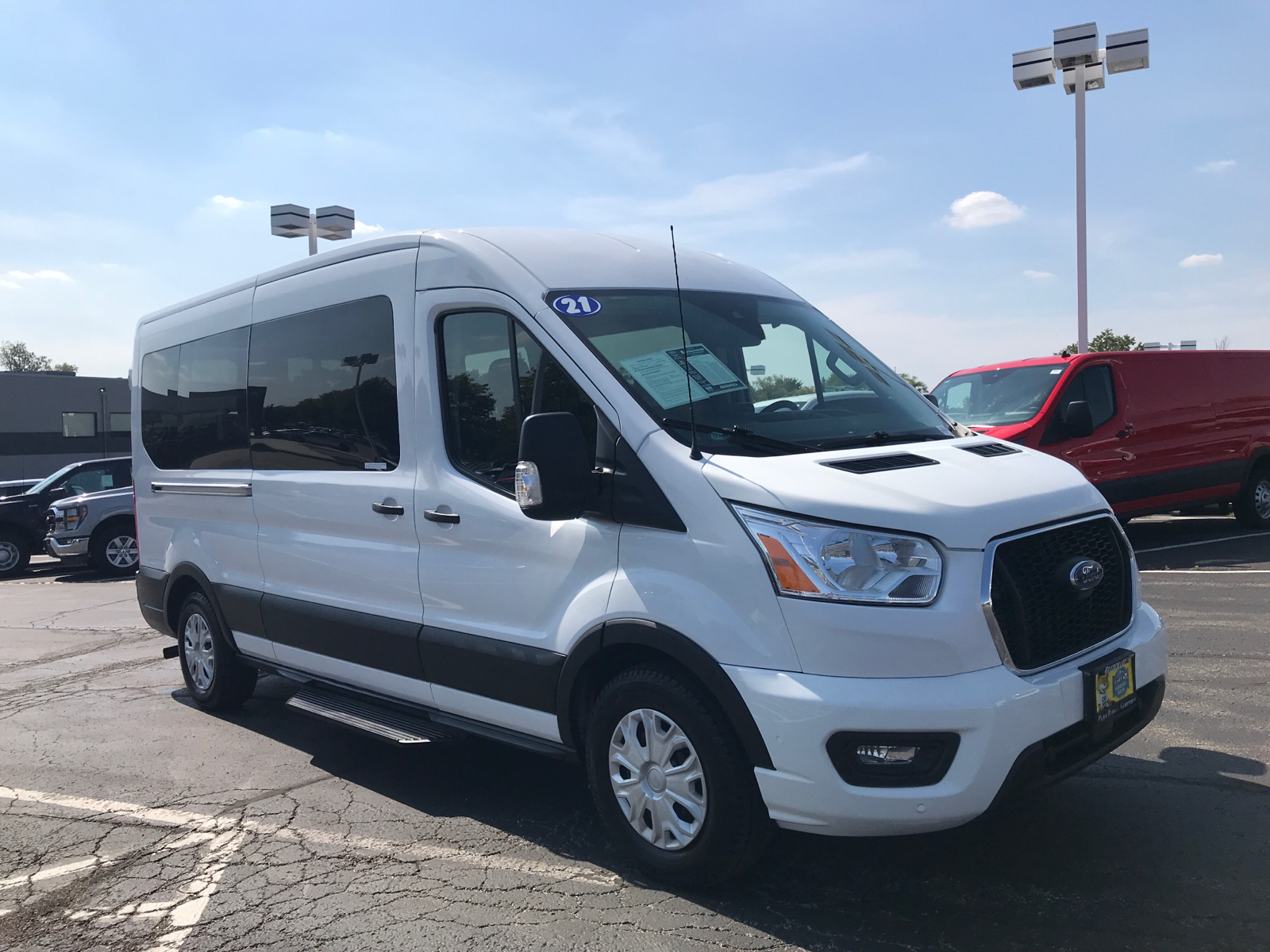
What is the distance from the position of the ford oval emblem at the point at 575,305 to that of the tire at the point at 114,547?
13038 millimetres

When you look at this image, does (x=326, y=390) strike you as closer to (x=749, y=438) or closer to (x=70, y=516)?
(x=749, y=438)

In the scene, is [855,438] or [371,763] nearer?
[855,438]

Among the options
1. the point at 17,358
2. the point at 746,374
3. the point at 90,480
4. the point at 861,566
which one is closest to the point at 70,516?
the point at 90,480

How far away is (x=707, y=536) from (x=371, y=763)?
8.91ft

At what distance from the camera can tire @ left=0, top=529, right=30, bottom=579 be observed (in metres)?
16.2

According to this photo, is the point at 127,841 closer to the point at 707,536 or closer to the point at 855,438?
the point at 707,536

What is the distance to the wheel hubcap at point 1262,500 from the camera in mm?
12453

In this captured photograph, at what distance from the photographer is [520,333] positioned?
13.3 ft

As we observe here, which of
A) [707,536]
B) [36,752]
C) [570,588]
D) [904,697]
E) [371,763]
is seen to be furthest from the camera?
[36,752]

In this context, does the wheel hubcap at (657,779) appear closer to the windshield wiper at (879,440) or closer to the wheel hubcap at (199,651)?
the windshield wiper at (879,440)

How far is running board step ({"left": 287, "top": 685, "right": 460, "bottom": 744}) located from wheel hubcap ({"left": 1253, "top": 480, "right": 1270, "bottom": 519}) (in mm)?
11369

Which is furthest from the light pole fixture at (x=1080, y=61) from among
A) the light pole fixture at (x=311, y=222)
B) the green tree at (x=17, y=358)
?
the green tree at (x=17, y=358)

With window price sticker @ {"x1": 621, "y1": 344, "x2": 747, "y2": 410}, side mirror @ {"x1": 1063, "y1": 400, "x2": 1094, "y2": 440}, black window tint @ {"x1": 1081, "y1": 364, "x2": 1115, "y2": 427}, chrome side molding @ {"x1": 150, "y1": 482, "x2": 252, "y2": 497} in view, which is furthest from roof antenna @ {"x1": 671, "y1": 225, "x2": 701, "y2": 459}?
black window tint @ {"x1": 1081, "y1": 364, "x2": 1115, "y2": 427}

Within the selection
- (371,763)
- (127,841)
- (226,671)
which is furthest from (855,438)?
(226,671)
